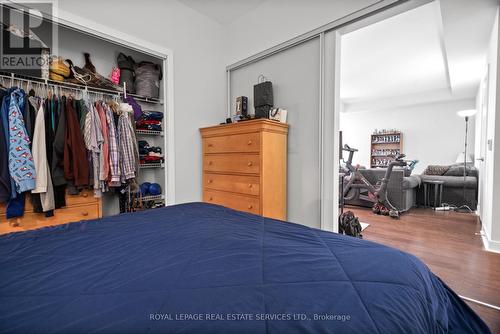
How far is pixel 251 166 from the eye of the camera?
7.23 feet

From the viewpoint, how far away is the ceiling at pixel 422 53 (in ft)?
8.43

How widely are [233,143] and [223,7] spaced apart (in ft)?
5.51

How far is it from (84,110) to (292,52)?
2.05m

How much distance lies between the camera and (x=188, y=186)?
2.75m

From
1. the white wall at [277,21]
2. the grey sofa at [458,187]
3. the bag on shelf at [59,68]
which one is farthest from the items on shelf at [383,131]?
the bag on shelf at [59,68]

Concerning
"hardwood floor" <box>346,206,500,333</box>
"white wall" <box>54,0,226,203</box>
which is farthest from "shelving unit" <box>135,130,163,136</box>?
"hardwood floor" <box>346,206,500,333</box>

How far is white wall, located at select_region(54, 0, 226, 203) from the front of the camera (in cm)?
230

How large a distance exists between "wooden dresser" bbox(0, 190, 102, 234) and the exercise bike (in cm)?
337

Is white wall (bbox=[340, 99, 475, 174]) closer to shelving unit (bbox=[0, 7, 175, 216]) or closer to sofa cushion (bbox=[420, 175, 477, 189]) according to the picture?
sofa cushion (bbox=[420, 175, 477, 189])

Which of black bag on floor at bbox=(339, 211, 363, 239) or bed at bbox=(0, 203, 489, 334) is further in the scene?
black bag on floor at bbox=(339, 211, 363, 239)

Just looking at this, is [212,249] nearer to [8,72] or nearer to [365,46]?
[8,72]

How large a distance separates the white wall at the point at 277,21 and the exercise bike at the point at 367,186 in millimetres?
1985

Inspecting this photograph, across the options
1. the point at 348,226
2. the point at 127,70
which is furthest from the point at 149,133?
the point at 348,226

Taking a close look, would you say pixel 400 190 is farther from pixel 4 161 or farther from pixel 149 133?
pixel 4 161
